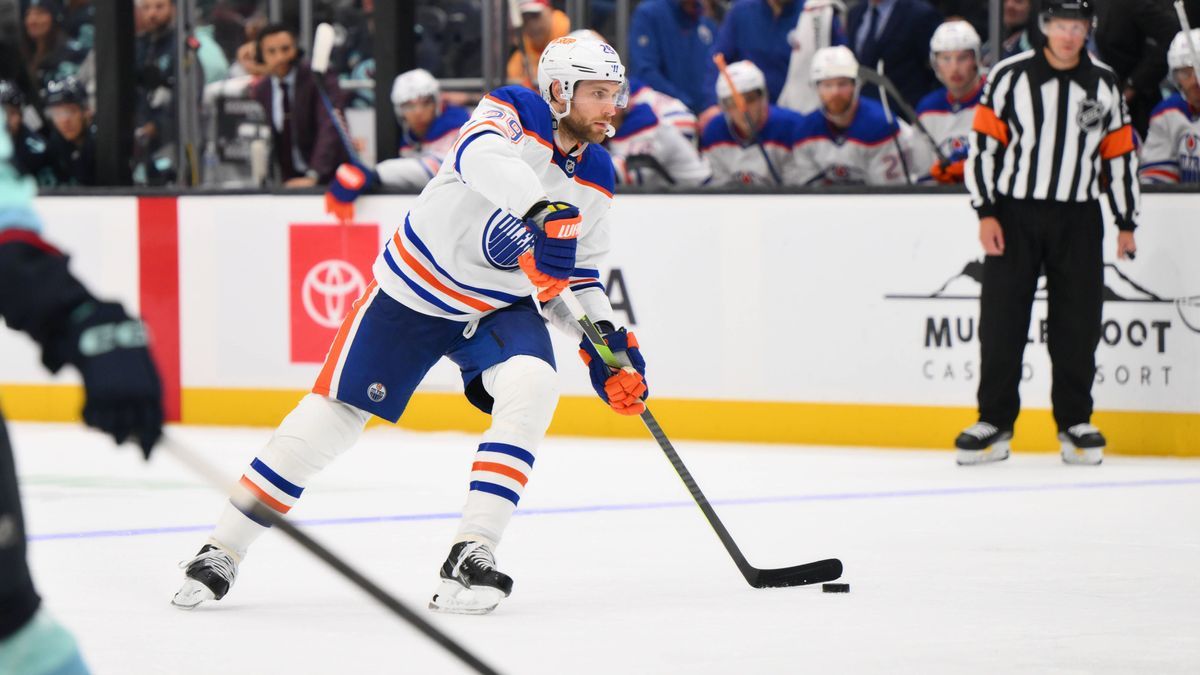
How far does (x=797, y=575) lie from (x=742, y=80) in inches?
153

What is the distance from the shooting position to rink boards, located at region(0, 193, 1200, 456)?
6.39m

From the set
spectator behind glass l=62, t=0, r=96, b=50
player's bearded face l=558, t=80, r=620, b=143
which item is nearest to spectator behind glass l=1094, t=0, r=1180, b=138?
player's bearded face l=558, t=80, r=620, b=143

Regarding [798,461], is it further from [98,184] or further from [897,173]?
[98,184]

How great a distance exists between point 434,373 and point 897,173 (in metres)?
1.92

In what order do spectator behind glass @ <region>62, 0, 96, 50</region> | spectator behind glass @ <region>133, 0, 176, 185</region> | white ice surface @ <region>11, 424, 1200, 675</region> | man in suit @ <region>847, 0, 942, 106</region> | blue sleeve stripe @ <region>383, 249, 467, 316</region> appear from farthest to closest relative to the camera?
spectator behind glass @ <region>62, 0, 96, 50</region>, spectator behind glass @ <region>133, 0, 176, 185</region>, man in suit @ <region>847, 0, 942, 106</region>, blue sleeve stripe @ <region>383, 249, 467, 316</region>, white ice surface @ <region>11, 424, 1200, 675</region>

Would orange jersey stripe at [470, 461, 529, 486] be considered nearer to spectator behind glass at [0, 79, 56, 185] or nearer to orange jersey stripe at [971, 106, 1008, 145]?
orange jersey stripe at [971, 106, 1008, 145]

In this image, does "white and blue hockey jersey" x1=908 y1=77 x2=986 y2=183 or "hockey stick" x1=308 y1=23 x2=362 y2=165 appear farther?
"hockey stick" x1=308 y1=23 x2=362 y2=165

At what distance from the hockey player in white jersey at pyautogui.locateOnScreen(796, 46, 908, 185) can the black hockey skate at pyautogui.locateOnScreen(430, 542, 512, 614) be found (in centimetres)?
393

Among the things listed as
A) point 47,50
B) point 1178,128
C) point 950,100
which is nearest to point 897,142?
point 950,100

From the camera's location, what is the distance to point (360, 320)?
3.72 meters

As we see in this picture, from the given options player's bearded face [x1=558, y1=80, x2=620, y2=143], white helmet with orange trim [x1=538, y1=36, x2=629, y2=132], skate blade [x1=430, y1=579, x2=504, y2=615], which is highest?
white helmet with orange trim [x1=538, y1=36, x2=629, y2=132]

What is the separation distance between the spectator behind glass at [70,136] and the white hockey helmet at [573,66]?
5154 mm

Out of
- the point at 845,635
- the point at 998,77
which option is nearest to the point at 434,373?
the point at 998,77

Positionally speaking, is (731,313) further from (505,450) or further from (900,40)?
(505,450)
